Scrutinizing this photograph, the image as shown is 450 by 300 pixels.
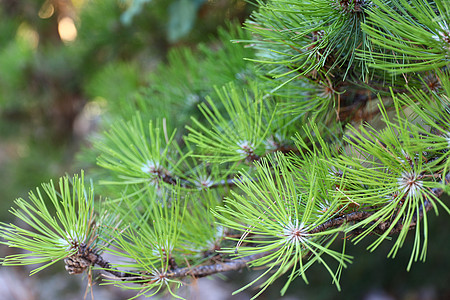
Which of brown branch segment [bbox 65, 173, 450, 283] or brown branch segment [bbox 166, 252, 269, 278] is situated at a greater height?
brown branch segment [bbox 65, 173, 450, 283]

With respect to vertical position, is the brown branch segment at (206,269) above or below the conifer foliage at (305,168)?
below

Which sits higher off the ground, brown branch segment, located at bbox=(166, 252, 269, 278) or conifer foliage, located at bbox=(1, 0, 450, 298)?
conifer foliage, located at bbox=(1, 0, 450, 298)

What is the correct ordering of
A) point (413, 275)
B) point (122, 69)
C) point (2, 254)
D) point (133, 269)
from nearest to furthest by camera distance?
1. point (133, 269)
2. point (122, 69)
3. point (413, 275)
4. point (2, 254)

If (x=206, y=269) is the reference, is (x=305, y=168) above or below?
above

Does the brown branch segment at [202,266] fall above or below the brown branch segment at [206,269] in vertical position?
above

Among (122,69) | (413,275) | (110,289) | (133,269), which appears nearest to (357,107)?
(133,269)

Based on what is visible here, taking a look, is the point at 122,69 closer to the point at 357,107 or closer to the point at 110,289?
the point at 357,107

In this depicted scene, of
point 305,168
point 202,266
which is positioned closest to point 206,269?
point 202,266

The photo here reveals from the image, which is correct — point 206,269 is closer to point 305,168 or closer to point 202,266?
point 202,266
